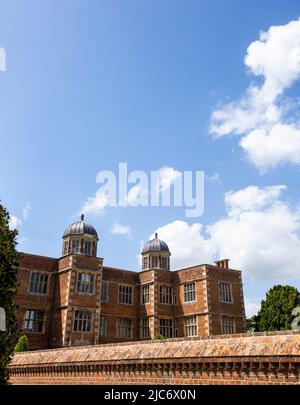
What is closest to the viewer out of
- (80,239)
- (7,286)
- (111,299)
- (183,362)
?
(7,286)

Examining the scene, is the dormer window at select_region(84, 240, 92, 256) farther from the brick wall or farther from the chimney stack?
the brick wall

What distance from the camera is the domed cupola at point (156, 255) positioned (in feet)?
152

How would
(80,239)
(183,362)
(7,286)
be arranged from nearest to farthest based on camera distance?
(7,286)
(183,362)
(80,239)

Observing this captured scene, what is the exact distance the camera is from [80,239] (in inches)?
1585

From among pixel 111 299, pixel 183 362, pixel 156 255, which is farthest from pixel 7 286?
pixel 156 255

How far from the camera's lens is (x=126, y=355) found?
1332 cm

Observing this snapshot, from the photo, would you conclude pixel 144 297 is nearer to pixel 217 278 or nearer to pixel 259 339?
pixel 217 278

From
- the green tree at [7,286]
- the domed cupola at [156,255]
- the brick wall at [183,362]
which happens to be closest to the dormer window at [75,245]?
the domed cupola at [156,255]

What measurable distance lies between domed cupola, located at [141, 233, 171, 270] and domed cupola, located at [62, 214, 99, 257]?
8108mm

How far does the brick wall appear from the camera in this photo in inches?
358

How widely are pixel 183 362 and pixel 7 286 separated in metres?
5.51

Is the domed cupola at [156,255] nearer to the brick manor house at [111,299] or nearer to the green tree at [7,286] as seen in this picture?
the brick manor house at [111,299]

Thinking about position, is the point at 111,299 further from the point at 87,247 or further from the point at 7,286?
the point at 7,286
